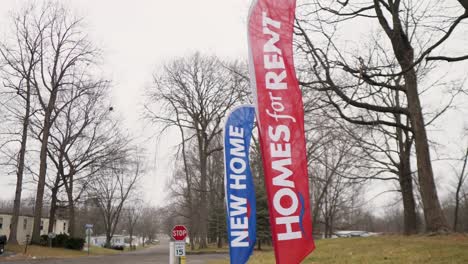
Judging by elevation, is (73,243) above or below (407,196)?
below

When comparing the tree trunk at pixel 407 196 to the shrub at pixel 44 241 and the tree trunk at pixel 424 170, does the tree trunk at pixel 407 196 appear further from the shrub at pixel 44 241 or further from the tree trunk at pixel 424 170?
the shrub at pixel 44 241

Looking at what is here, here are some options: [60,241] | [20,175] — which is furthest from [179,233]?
[60,241]

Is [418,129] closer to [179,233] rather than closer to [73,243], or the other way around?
[179,233]

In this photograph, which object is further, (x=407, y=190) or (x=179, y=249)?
(x=407, y=190)

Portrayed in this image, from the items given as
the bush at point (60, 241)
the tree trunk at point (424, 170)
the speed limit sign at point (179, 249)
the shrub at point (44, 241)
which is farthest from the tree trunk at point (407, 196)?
the bush at point (60, 241)

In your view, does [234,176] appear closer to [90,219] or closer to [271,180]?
[271,180]

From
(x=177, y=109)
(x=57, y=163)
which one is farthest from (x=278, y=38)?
(x=57, y=163)

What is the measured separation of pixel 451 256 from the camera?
Result: 9031mm

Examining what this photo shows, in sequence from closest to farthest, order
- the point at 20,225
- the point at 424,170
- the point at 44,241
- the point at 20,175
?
the point at 424,170 < the point at 20,175 < the point at 44,241 < the point at 20,225

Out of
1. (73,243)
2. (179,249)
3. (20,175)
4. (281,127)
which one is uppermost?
(20,175)

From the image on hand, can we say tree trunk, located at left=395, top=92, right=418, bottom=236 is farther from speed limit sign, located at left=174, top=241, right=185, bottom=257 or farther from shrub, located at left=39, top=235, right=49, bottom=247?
shrub, located at left=39, top=235, right=49, bottom=247

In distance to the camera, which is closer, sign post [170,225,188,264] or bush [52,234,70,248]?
sign post [170,225,188,264]

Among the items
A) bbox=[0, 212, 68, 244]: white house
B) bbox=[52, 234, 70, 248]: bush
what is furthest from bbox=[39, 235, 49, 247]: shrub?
bbox=[0, 212, 68, 244]: white house


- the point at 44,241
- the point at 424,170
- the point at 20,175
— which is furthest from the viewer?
the point at 44,241
